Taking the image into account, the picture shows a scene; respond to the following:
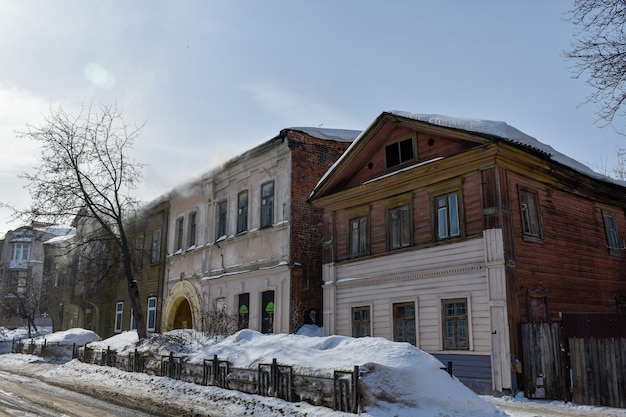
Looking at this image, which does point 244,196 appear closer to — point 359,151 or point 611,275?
point 359,151

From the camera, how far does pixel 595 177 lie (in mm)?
17422

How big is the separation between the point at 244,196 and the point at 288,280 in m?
5.11

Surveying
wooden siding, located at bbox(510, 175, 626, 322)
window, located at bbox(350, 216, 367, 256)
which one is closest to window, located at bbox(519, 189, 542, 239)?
wooden siding, located at bbox(510, 175, 626, 322)

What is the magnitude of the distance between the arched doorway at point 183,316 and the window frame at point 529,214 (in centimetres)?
1788

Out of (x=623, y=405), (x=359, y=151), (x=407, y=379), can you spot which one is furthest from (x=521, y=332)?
(x=359, y=151)

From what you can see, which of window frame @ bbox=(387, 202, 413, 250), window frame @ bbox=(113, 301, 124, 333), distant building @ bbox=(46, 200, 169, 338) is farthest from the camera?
window frame @ bbox=(113, 301, 124, 333)

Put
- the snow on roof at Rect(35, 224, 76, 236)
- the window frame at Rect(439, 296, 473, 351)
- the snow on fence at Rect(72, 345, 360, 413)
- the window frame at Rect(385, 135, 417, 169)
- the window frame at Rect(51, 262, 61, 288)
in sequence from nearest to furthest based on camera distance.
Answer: the snow on fence at Rect(72, 345, 360, 413), the window frame at Rect(439, 296, 473, 351), the window frame at Rect(385, 135, 417, 169), the snow on roof at Rect(35, 224, 76, 236), the window frame at Rect(51, 262, 61, 288)

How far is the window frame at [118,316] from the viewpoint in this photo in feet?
108

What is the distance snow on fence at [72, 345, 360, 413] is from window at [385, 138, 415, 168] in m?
8.10

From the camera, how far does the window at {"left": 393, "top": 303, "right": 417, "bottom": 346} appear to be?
1611 centimetres

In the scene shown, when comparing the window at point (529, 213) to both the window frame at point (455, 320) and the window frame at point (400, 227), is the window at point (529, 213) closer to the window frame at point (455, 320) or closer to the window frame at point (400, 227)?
the window frame at point (455, 320)

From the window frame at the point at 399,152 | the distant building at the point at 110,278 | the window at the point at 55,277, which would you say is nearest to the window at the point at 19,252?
the window at the point at 55,277

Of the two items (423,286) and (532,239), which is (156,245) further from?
(532,239)

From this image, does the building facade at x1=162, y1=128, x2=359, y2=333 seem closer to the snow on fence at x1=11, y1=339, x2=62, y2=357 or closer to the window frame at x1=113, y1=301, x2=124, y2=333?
the snow on fence at x1=11, y1=339, x2=62, y2=357
